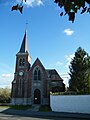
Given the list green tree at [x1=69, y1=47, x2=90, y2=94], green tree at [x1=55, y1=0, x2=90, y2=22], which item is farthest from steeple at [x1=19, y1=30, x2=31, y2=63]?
green tree at [x1=55, y1=0, x2=90, y2=22]

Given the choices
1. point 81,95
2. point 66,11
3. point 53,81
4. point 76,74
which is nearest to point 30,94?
point 53,81

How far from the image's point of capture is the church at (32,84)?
43500 millimetres

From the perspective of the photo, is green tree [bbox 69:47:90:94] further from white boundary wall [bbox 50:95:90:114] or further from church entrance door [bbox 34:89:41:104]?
church entrance door [bbox 34:89:41:104]

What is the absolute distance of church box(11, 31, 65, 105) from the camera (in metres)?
43.5

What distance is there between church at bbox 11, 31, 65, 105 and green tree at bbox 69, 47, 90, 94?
8680mm

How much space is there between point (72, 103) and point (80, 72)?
933 cm

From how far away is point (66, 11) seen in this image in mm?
3258

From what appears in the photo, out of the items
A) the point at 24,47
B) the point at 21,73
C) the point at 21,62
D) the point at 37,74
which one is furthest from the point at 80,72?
the point at 24,47

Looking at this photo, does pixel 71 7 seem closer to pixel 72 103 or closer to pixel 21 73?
pixel 72 103

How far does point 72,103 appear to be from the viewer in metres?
27.4

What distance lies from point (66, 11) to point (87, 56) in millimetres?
34838

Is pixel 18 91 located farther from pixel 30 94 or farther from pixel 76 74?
pixel 76 74

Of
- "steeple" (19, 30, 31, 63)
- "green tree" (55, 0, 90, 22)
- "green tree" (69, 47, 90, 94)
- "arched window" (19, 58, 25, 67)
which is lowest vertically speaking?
"green tree" (55, 0, 90, 22)

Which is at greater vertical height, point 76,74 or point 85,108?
point 76,74
